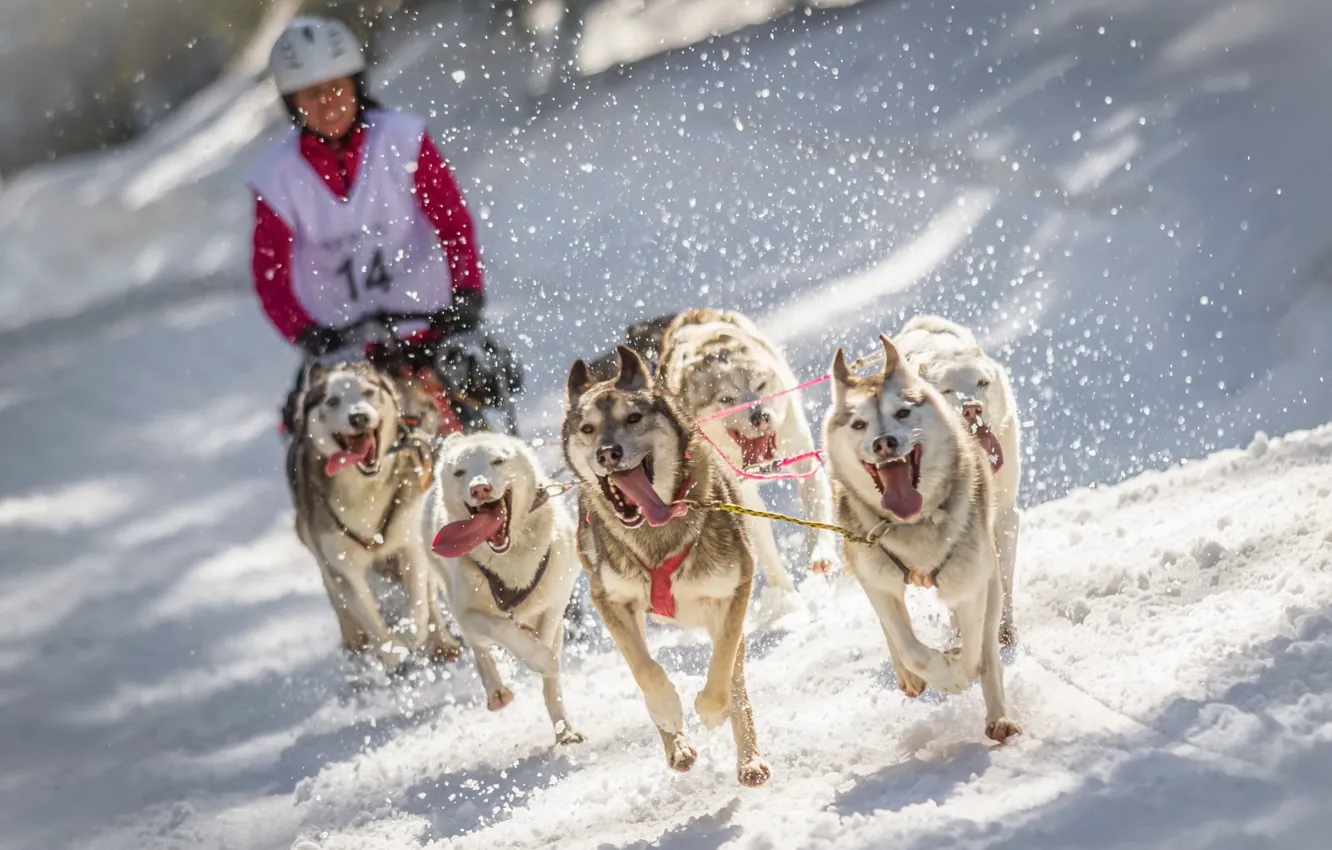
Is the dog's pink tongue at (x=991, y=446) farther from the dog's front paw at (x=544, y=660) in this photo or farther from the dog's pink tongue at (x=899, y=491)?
the dog's front paw at (x=544, y=660)

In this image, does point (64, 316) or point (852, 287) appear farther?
point (64, 316)

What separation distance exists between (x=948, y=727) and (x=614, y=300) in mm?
7645

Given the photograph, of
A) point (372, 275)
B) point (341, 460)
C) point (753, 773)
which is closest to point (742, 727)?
point (753, 773)

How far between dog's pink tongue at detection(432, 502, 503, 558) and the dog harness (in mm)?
219

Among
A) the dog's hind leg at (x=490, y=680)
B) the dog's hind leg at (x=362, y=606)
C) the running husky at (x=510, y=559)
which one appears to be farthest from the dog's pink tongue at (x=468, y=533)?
the dog's hind leg at (x=362, y=606)

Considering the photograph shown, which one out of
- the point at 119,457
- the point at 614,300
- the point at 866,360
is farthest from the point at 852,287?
the point at 866,360

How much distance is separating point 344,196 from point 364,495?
1.16 metres

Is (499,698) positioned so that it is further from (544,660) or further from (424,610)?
(424,610)

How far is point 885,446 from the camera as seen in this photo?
3.84 metres

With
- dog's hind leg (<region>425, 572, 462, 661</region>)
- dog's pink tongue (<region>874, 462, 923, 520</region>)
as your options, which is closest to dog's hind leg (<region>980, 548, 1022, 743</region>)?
dog's pink tongue (<region>874, 462, 923, 520</region>)

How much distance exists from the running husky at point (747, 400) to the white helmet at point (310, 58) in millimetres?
1562

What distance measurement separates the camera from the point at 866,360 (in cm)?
456

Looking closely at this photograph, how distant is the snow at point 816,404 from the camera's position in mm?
4207

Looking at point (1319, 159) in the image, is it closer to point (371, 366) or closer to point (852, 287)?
point (852, 287)
